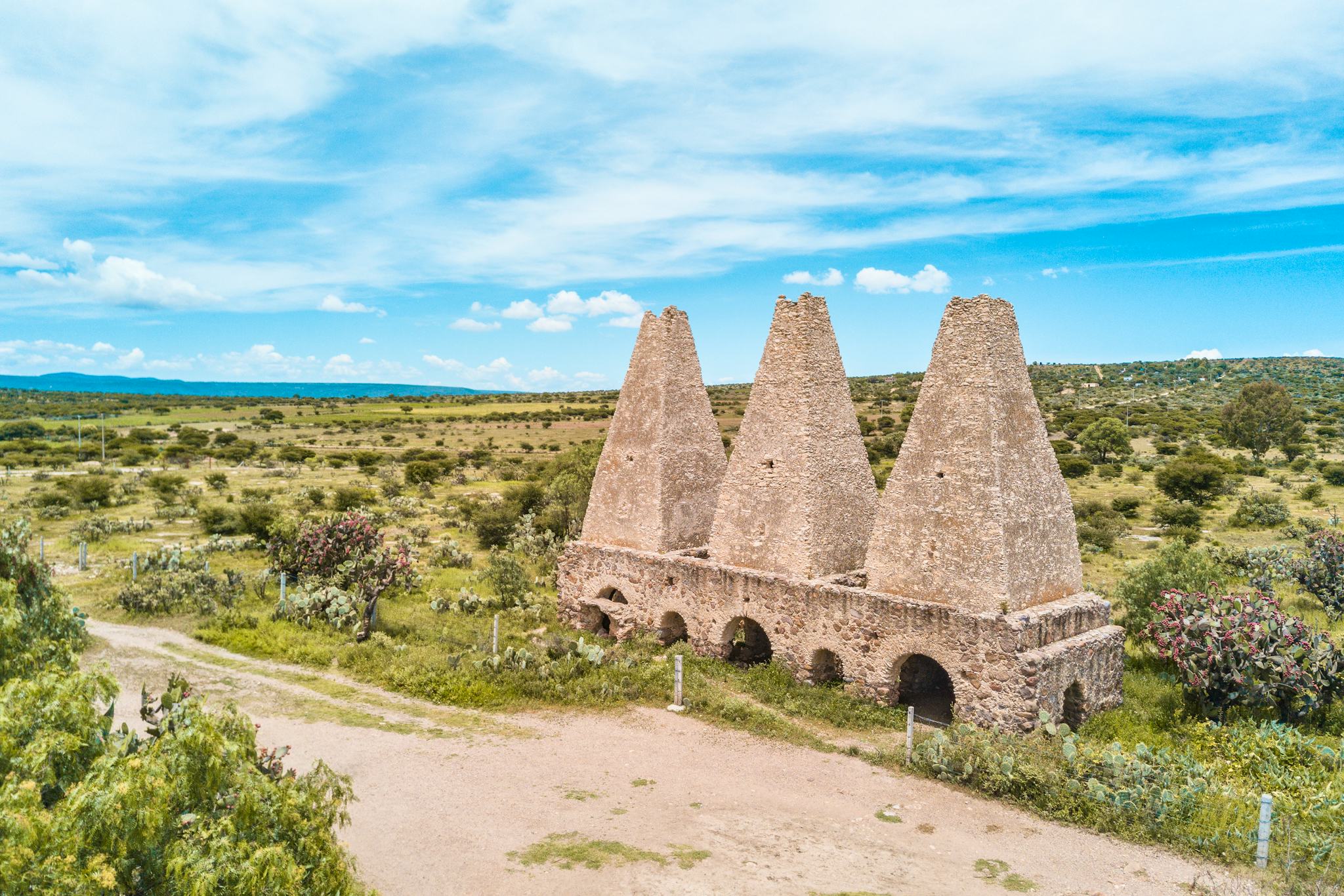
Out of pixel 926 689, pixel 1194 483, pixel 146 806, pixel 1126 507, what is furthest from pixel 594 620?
pixel 1194 483

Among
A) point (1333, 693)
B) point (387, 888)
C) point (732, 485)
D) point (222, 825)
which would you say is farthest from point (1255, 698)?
point (222, 825)

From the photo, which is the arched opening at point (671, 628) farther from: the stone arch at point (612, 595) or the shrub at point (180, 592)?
the shrub at point (180, 592)

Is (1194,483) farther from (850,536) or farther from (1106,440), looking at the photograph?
(850,536)

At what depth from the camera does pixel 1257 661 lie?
14.4m

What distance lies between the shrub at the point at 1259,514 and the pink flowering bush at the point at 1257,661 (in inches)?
921

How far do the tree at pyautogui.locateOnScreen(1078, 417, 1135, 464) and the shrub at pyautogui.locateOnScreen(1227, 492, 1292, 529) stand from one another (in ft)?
54.9

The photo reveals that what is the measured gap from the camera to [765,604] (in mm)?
16625

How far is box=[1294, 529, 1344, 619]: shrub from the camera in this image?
827 inches

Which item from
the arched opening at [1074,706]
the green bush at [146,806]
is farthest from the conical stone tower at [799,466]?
the green bush at [146,806]

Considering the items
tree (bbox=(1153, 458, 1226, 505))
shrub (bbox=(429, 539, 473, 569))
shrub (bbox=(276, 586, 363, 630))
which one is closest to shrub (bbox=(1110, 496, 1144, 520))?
tree (bbox=(1153, 458, 1226, 505))

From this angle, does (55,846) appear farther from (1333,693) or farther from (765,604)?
(1333,693)

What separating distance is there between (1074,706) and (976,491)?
4.06 metres

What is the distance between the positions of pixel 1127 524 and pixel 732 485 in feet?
85.6

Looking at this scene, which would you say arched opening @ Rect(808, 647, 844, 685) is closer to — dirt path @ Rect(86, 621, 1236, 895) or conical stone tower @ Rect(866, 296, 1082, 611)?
conical stone tower @ Rect(866, 296, 1082, 611)
